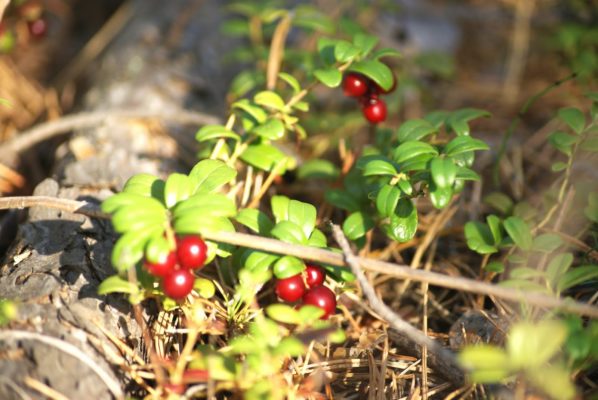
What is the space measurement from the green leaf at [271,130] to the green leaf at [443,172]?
2.46 ft

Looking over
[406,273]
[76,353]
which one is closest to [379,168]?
[406,273]

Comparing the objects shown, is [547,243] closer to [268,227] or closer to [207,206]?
[268,227]

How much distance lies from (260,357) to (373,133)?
1741mm

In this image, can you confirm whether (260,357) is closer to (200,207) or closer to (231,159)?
(200,207)

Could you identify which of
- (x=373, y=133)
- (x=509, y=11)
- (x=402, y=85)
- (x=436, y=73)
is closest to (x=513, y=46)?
(x=509, y=11)

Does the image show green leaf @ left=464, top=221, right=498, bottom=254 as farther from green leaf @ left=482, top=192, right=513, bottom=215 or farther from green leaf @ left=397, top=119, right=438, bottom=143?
green leaf @ left=397, top=119, right=438, bottom=143

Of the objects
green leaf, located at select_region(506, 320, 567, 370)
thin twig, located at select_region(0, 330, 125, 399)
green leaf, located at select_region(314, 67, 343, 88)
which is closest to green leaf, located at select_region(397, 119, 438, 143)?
green leaf, located at select_region(314, 67, 343, 88)

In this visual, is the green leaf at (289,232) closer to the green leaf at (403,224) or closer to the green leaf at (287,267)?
the green leaf at (287,267)

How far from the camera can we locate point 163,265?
1861mm

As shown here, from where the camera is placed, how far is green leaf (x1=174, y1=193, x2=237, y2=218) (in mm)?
1960

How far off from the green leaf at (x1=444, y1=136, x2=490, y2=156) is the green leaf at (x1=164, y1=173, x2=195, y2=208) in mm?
1108

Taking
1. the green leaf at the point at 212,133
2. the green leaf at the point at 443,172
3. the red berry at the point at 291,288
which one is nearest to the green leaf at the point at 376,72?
the green leaf at the point at 443,172

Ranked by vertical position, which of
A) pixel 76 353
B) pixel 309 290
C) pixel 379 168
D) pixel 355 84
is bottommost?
pixel 76 353

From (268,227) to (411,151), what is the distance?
70 centimetres
